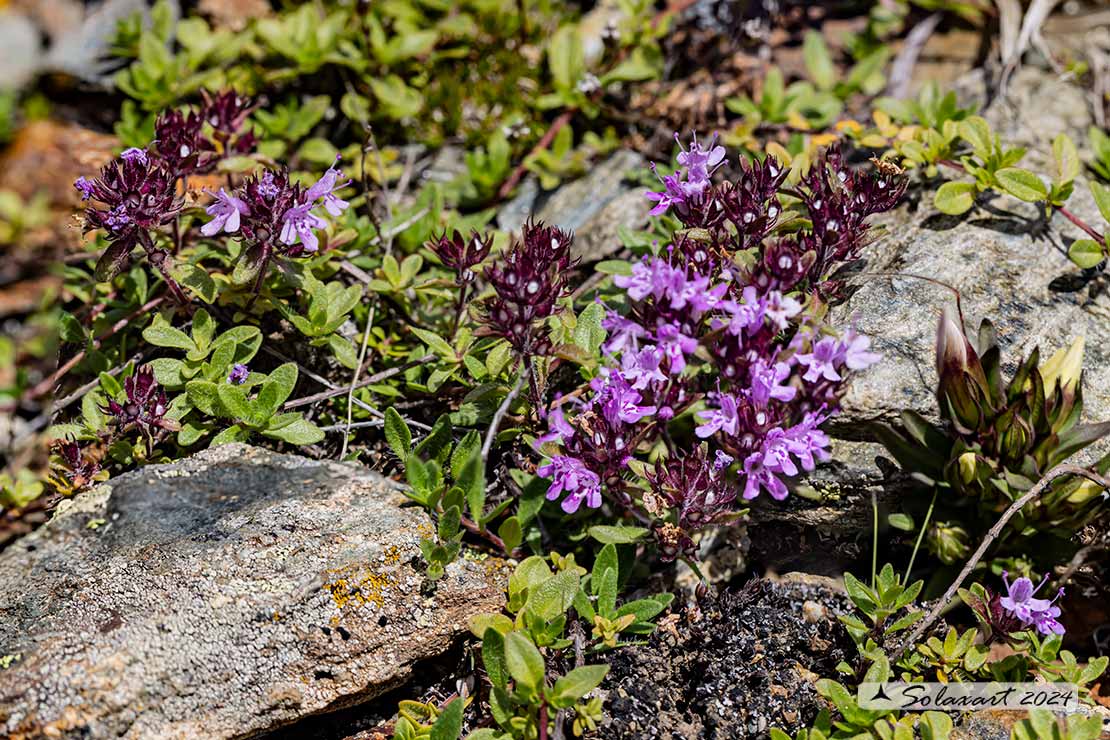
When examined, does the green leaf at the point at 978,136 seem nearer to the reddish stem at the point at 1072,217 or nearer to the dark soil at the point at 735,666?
the reddish stem at the point at 1072,217

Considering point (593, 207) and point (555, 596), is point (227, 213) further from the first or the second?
point (593, 207)

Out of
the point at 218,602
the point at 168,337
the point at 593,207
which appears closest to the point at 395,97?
the point at 593,207

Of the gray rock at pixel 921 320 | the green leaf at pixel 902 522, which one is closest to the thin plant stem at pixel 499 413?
the gray rock at pixel 921 320

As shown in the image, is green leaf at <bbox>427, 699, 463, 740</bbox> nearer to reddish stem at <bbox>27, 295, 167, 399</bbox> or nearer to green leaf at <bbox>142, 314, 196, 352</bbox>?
green leaf at <bbox>142, 314, 196, 352</bbox>

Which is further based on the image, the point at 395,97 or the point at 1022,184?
the point at 395,97

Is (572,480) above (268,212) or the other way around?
the other way around

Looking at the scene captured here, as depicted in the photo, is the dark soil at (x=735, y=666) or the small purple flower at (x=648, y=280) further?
the dark soil at (x=735, y=666)
